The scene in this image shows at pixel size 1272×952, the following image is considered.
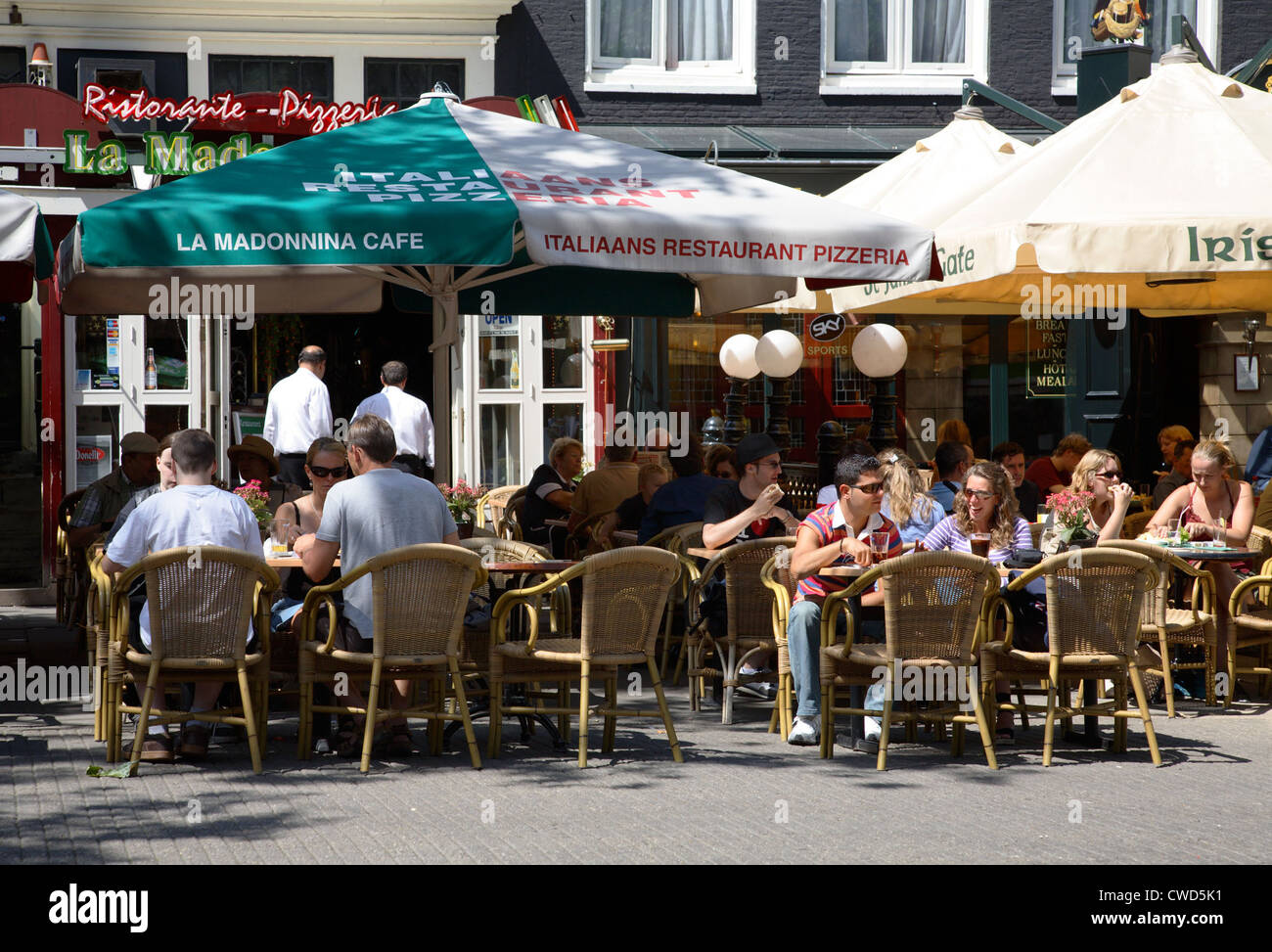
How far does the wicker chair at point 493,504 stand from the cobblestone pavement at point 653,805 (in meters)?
5.00

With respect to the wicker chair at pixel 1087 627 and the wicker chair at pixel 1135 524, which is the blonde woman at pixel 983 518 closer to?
the wicker chair at pixel 1087 627

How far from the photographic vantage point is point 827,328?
613 inches

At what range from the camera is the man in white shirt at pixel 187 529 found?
7.14 meters

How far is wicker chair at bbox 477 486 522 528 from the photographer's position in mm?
12914

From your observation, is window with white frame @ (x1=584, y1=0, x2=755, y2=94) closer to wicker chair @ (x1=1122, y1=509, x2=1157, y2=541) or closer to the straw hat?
the straw hat

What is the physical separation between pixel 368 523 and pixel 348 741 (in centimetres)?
105

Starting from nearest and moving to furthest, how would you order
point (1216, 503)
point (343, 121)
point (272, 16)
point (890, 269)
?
point (890, 269), point (1216, 503), point (343, 121), point (272, 16)

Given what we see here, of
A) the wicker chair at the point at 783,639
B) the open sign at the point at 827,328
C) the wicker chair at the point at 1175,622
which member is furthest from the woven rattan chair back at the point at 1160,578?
the open sign at the point at 827,328

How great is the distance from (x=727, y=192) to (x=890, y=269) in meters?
0.99

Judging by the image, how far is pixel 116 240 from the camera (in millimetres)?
7504

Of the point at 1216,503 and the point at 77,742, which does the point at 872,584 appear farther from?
the point at 77,742

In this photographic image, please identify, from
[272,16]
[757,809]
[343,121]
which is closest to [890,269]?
[757,809]

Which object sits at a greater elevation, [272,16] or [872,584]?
[272,16]

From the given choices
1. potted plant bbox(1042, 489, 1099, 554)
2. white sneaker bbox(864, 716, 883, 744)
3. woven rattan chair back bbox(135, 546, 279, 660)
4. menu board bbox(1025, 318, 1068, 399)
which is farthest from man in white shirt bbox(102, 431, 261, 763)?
menu board bbox(1025, 318, 1068, 399)
